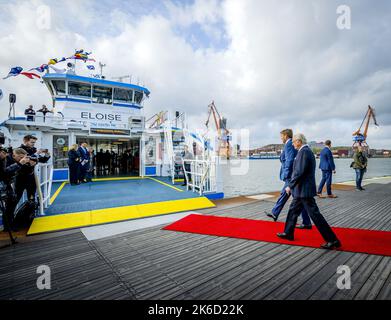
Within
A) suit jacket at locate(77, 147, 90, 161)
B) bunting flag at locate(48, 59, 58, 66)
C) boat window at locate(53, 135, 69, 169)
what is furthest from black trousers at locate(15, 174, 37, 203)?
bunting flag at locate(48, 59, 58, 66)

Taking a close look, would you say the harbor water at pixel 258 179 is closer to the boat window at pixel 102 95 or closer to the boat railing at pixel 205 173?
the boat railing at pixel 205 173

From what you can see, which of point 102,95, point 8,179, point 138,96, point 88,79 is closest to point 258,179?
point 138,96

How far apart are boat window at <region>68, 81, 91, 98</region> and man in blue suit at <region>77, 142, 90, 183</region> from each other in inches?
145

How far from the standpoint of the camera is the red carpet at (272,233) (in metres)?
3.23

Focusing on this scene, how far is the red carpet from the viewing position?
3232mm

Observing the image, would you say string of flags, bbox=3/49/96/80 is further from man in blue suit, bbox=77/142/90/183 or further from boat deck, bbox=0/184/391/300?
boat deck, bbox=0/184/391/300

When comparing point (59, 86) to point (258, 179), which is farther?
point (258, 179)

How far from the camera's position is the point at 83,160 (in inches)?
342

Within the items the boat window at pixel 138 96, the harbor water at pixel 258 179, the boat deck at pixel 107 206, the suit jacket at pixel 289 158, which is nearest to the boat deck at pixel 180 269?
the boat deck at pixel 107 206

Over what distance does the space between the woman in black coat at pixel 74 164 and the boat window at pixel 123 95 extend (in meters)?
4.77

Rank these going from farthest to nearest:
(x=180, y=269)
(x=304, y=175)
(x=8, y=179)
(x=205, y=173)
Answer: (x=205, y=173)
(x=8, y=179)
(x=304, y=175)
(x=180, y=269)

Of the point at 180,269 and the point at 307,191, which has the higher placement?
the point at 307,191

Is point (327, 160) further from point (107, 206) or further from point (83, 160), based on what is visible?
point (83, 160)

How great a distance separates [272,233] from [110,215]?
3.54m
